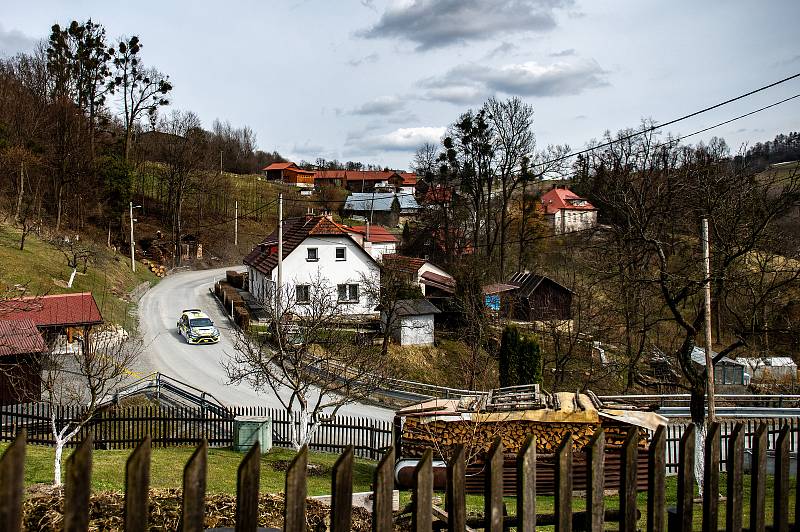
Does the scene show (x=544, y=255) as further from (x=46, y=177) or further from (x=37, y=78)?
(x=37, y=78)

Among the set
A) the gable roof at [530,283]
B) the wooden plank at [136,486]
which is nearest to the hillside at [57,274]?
the gable roof at [530,283]

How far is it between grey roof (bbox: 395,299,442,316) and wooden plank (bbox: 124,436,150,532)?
35.0m

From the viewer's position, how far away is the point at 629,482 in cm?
266

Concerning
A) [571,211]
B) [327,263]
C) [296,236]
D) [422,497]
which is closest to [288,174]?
[571,211]

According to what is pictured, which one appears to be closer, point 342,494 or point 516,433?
point 342,494

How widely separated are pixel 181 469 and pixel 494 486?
1322 cm

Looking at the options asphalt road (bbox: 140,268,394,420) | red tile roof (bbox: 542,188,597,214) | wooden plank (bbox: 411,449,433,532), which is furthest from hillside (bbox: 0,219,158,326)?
red tile roof (bbox: 542,188,597,214)

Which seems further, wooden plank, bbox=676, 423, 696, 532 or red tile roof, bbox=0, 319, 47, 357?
red tile roof, bbox=0, 319, 47, 357

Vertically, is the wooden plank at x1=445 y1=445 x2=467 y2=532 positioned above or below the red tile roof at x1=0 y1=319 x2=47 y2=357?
above

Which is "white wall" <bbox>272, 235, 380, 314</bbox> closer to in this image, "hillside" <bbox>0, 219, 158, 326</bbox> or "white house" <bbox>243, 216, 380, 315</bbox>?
"white house" <bbox>243, 216, 380, 315</bbox>

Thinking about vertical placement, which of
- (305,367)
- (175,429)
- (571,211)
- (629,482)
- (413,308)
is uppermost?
(571,211)

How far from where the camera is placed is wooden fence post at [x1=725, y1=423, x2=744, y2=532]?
288 cm

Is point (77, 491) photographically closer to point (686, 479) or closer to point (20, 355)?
point (686, 479)

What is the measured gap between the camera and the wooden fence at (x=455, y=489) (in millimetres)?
1899
